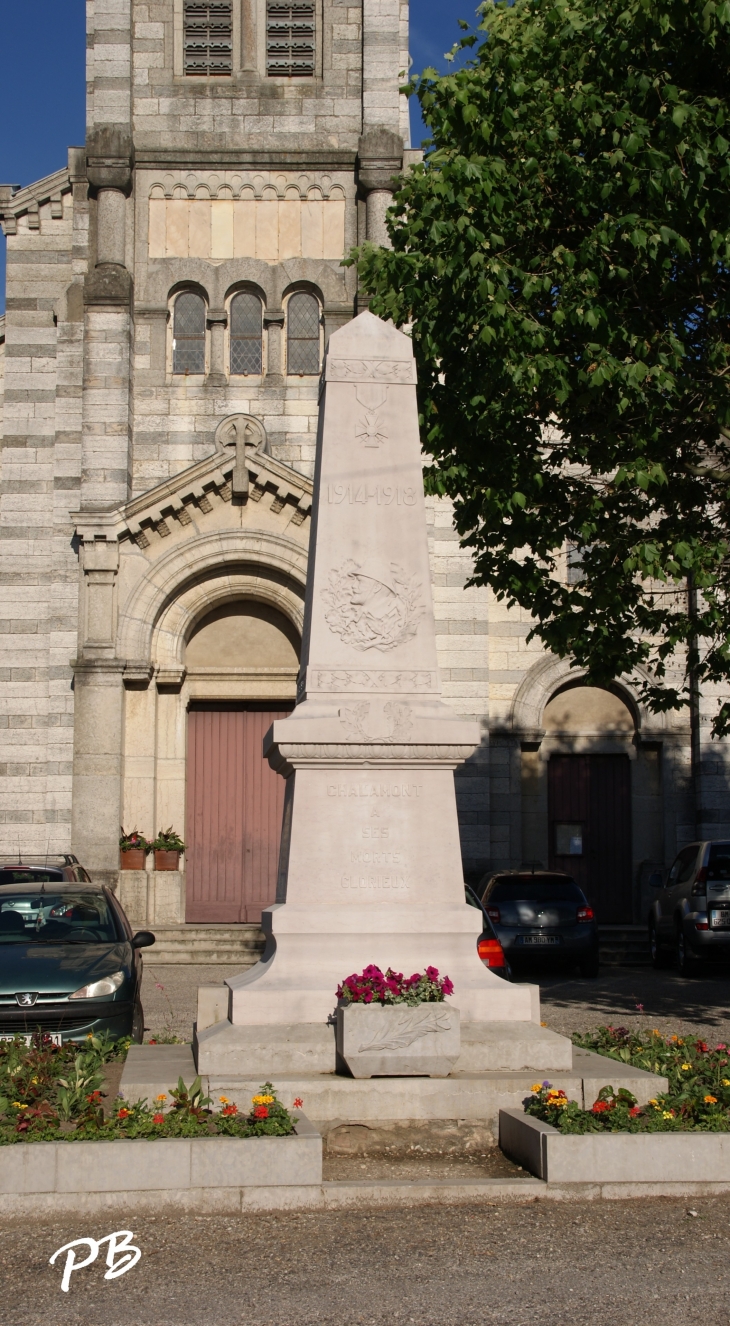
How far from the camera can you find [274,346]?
946 inches

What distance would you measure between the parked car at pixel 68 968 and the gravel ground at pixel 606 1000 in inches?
33.6

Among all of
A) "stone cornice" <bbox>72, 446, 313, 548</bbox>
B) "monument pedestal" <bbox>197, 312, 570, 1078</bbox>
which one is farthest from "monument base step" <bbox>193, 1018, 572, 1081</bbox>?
"stone cornice" <bbox>72, 446, 313, 548</bbox>

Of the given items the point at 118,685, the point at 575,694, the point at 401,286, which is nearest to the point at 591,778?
the point at 575,694

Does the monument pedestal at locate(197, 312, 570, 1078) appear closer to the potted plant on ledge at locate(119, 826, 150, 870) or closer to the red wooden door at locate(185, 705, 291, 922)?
the potted plant on ledge at locate(119, 826, 150, 870)

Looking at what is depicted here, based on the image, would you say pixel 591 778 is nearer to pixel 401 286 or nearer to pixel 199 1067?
pixel 401 286

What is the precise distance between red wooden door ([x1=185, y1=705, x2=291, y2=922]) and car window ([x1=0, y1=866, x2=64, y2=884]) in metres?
6.23

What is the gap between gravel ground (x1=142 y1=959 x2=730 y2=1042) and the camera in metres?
13.6

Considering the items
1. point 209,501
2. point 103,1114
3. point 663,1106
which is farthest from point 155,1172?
point 209,501

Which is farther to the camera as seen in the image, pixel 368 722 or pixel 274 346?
pixel 274 346

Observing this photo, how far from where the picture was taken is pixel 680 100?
11.4m

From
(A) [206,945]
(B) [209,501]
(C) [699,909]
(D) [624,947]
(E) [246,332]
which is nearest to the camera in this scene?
(C) [699,909]

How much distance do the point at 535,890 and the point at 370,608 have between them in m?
10.7

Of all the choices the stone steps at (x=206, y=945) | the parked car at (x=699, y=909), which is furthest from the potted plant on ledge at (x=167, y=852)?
the parked car at (x=699, y=909)

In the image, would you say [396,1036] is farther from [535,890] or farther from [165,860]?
[165,860]
